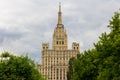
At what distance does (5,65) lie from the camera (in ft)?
391

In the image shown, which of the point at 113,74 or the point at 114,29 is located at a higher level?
the point at 114,29

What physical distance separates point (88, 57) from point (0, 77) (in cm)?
1881

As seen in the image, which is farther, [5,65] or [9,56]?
[9,56]

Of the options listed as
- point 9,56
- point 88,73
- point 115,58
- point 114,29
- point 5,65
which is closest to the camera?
point 115,58

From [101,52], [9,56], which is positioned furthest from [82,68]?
[101,52]

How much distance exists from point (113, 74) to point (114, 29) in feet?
24.6

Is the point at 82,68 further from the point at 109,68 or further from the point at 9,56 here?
the point at 109,68

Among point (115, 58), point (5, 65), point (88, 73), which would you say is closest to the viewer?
point (115, 58)

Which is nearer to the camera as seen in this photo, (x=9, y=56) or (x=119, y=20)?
(x=119, y=20)

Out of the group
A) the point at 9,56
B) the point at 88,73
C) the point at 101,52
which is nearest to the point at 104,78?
the point at 101,52

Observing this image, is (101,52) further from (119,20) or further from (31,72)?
(31,72)

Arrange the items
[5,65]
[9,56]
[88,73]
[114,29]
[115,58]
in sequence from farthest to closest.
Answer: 1. [9,56]
2. [5,65]
3. [88,73]
4. [114,29]
5. [115,58]

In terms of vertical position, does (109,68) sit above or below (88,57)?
below

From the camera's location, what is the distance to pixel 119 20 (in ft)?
250
